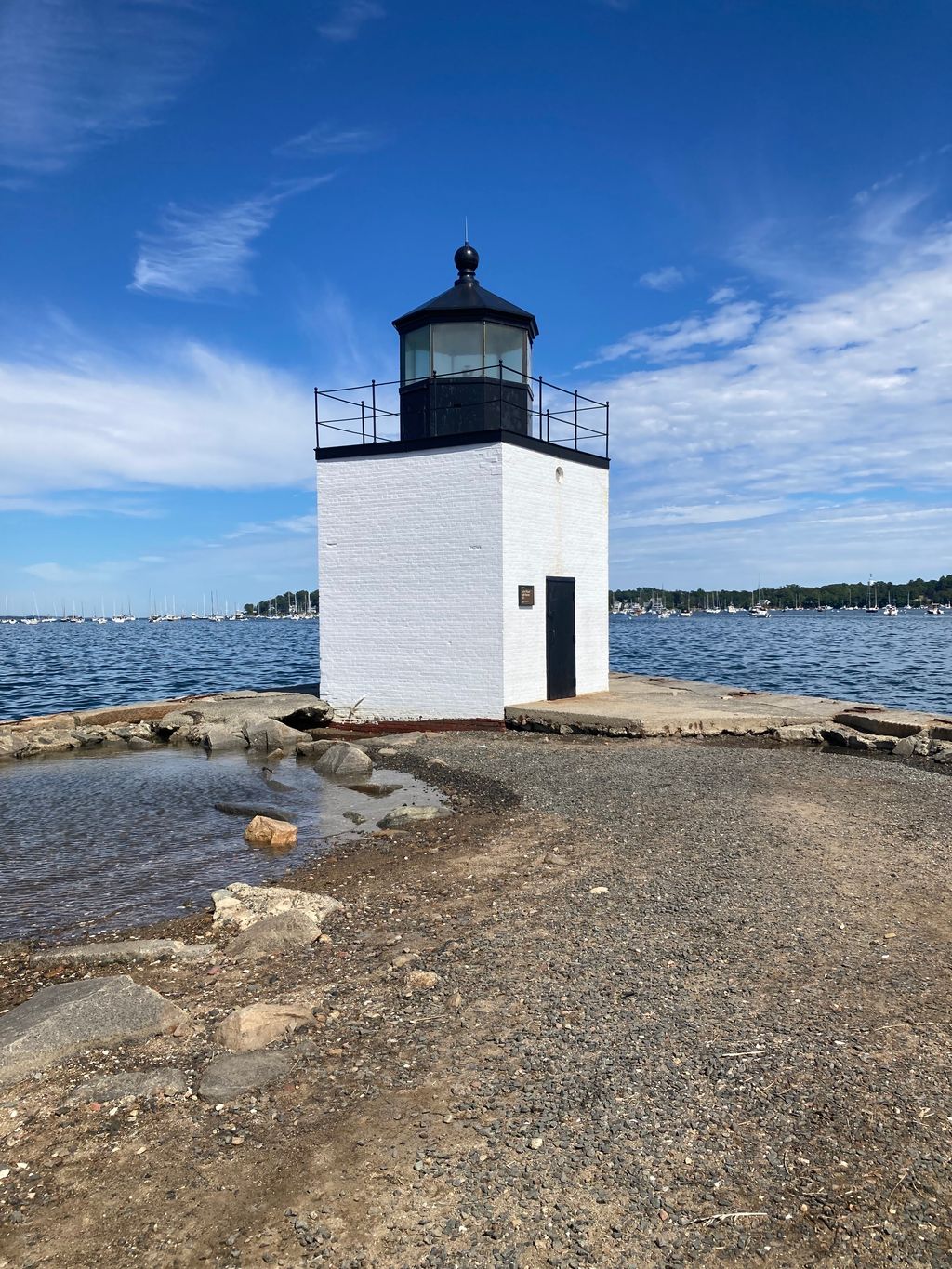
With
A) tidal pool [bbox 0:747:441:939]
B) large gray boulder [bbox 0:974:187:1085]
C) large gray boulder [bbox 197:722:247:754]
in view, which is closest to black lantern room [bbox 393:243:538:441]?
large gray boulder [bbox 197:722:247:754]

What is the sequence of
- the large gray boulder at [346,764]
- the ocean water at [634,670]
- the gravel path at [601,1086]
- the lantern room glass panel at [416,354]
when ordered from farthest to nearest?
the ocean water at [634,670], the lantern room glass panel at [416,354], the large gray boulder at [346,764], the gravel path at [601,1086]

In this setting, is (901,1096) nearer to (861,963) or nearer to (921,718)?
(861,963)

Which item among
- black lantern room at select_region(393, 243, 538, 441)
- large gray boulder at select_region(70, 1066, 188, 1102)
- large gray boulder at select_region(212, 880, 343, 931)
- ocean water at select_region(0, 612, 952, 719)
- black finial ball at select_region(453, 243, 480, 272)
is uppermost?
black finial ball at select_region(453, 243, 480, 272)

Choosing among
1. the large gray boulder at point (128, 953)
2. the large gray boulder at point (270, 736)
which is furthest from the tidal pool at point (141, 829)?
the large gray boulder at point (270, 736)

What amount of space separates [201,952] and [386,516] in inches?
479

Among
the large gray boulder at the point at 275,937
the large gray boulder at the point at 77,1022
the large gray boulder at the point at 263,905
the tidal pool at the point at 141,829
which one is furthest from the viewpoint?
the tidal pool at the point at 141,829

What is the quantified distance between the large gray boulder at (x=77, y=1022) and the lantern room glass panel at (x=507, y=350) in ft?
47.4

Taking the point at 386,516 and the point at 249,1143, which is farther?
the point at 386,516

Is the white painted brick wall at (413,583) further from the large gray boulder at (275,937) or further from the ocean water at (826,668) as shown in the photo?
the ocean water at (826,668)

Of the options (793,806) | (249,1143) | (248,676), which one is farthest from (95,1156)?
(248,676)

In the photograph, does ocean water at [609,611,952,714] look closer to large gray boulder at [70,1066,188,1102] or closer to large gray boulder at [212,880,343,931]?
large gray boulder at [212,880,343,931]

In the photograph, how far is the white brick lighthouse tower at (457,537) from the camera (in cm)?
1636

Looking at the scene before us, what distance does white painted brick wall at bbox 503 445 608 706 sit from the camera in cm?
1636

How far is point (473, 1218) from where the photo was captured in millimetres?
3160
